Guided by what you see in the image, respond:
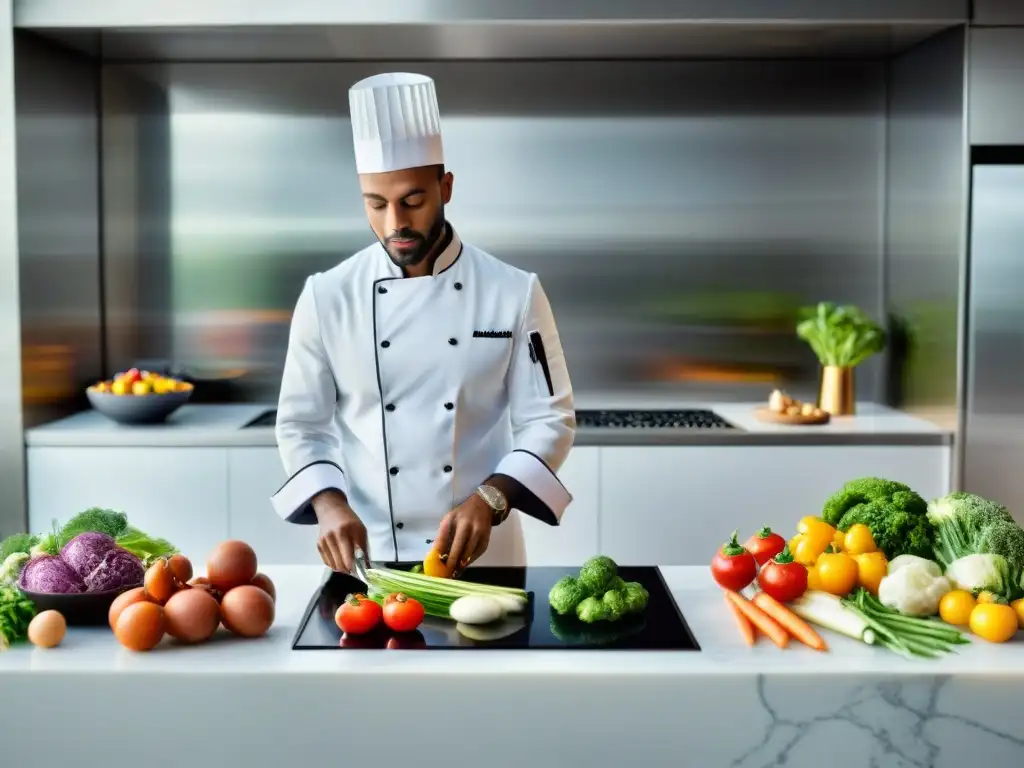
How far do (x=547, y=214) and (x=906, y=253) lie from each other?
125cm

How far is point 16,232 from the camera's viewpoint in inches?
136

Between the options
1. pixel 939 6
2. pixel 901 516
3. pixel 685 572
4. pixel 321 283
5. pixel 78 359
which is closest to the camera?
pixel 901 516

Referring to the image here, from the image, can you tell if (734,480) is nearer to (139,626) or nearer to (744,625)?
(744,625)

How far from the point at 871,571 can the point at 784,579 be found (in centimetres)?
15

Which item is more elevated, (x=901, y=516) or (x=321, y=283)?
(x=321, y=283)

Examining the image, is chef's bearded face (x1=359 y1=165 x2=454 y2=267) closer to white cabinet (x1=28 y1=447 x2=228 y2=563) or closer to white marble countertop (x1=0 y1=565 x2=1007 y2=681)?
white marble countertop (x1=0 y1=565 x2=1007 y2=681)

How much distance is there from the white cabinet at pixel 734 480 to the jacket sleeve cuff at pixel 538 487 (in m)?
1.28

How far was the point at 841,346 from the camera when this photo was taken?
3.84m

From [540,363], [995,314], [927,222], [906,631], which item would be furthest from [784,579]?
[927,222]

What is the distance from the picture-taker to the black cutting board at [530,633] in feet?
5.55

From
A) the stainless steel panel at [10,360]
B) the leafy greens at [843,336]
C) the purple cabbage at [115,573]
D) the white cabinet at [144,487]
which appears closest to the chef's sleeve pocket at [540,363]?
the purple cabbage at [115,573]

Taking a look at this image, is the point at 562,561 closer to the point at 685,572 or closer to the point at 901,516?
the point at 685,572

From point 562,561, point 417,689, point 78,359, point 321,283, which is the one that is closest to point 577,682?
point 417,689

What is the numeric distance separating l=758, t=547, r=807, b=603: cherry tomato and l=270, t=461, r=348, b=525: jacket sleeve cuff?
799mm
